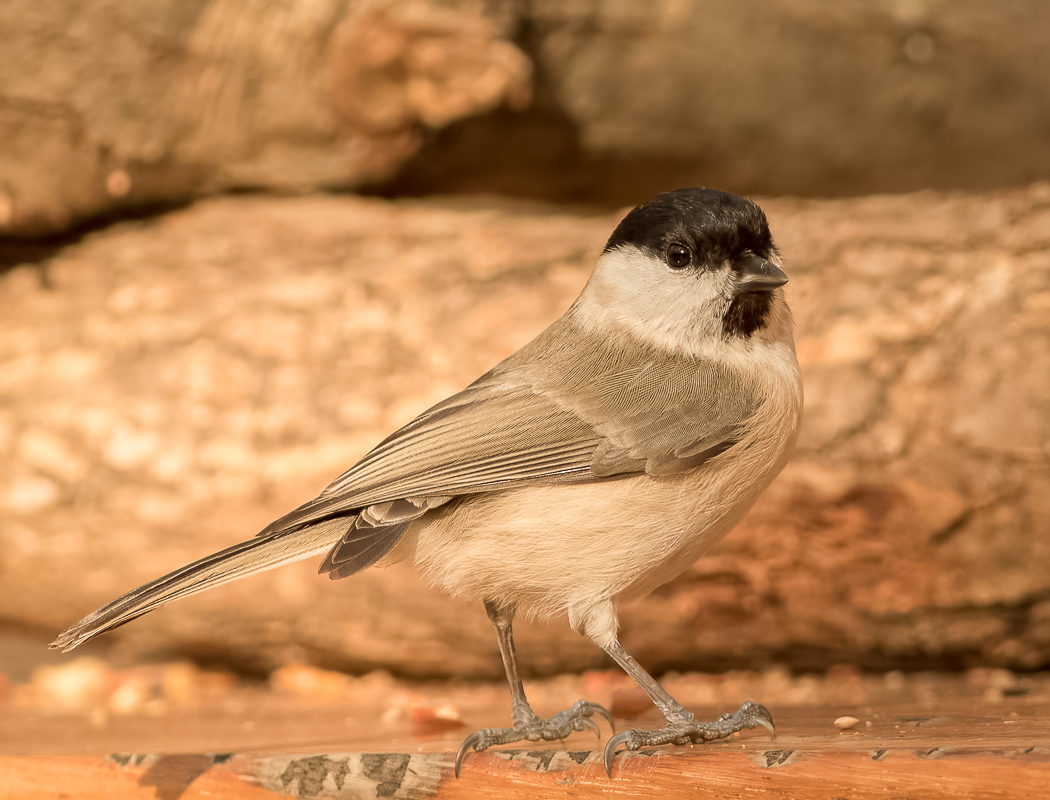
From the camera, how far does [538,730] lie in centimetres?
221

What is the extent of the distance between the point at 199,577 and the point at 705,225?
1.27 meters

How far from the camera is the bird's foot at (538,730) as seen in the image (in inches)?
82.2

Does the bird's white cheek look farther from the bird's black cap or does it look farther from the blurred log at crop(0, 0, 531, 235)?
the blurred log at crop(0, 0, 531, 235)

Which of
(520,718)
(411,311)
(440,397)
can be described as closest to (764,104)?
(411,311)

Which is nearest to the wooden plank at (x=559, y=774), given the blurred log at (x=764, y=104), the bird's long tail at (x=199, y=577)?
the bird's long tail at (x=199, y=577)

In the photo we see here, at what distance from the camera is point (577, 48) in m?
3.92

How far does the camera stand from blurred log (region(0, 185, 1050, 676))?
2.85 m

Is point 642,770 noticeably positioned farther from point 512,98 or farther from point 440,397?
point 512,98

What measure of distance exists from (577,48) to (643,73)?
307 millimetres

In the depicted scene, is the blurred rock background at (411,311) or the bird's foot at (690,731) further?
the blurred rock background at (411,311)

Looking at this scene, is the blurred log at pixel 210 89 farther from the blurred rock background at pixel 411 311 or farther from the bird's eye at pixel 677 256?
the bird's eye at pixel 677 256

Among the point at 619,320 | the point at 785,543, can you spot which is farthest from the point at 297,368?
the point at 785,543

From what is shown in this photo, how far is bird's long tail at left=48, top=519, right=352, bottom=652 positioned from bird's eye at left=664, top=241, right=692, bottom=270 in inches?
36.3

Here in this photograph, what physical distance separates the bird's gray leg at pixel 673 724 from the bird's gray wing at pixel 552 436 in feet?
1.36
